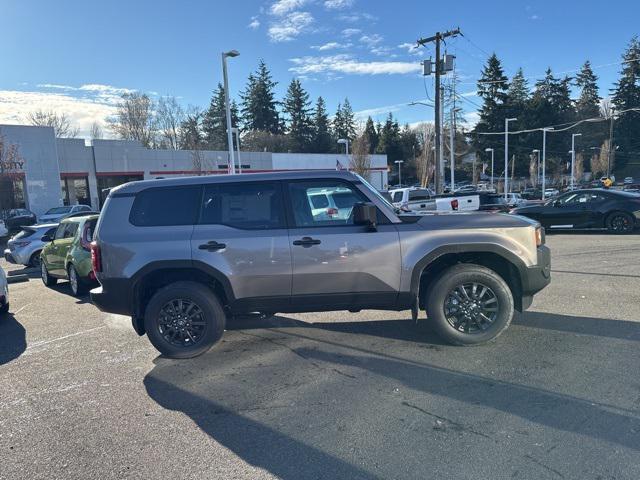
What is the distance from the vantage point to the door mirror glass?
474cm

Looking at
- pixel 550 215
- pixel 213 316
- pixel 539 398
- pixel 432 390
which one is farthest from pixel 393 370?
pixel 550 215

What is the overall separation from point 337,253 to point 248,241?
0.93 meters

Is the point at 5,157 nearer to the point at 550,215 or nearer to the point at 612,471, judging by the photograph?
the point at 550,215

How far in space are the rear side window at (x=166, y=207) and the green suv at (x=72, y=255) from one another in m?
4.22

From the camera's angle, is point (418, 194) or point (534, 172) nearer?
point (418, 194)

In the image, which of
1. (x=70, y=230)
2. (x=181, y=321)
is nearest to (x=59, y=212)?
(x=70, y=230)

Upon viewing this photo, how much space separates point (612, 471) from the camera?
2844mm

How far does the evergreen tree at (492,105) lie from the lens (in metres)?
75.4

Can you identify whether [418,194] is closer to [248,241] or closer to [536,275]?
[536,275]

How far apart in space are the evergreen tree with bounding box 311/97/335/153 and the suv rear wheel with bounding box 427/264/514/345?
8235 centimetres

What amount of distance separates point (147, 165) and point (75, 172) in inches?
241

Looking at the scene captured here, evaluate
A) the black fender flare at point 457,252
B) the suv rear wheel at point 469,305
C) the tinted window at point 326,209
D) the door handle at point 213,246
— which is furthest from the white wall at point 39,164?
the suv rear wheel at point 469,305

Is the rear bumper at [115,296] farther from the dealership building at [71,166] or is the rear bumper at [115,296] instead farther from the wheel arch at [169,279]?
the dealership building at [71,166]

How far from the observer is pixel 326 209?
5.02m
